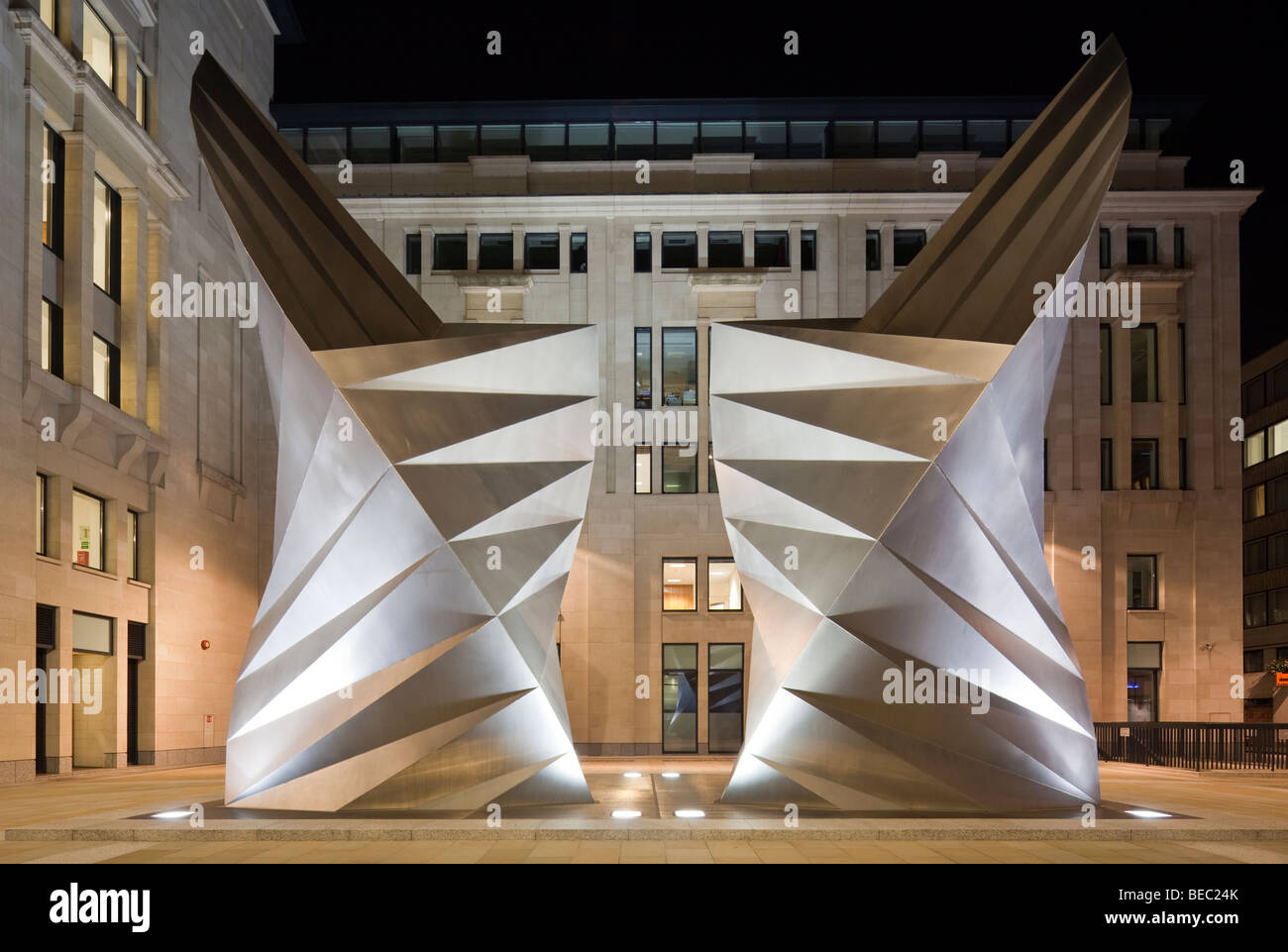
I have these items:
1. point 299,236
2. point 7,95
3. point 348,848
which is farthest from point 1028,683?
point 7,95

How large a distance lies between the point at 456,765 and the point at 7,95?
20.7 meters

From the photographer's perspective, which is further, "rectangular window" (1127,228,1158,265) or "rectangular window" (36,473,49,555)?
"rectangular window" (1127,228,1158,265)

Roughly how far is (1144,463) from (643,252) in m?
19.7

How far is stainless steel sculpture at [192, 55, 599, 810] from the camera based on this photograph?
1532cm

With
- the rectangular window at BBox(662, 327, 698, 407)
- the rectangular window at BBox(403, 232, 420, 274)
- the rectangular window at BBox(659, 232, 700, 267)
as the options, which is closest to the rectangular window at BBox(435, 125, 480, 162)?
the rectangular window at BBox(403, 232, 420, 274)

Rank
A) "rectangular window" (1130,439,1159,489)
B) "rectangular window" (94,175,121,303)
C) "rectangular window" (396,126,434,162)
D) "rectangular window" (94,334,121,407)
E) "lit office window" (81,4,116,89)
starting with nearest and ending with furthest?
1. "lit office window" (81,4,116,89)
2. "rectangular window" (94,334,121,407)
3. "rectangular window" (94,175,121,303)
4. "rectangular window" (1130,439,1159,489)
5. "rectangular window" (396,126,434,162)

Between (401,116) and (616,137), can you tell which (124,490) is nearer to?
(401,116)

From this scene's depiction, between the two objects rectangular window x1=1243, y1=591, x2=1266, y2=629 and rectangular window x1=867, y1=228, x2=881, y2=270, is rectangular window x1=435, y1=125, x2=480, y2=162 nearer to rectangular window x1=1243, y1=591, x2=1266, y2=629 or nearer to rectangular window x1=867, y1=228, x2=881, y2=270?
rectangular window x1=867, y1=228, x2=881, y2=270

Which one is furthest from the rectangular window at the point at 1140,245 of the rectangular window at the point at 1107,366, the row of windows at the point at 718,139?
the row of windows at the point at 718,139

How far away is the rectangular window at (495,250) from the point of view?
42156 millimetres

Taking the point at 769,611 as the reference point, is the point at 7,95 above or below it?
Answer: above

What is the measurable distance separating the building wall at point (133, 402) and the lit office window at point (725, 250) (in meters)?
16.5

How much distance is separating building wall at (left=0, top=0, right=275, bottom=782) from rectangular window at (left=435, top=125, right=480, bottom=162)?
673 centimetres
